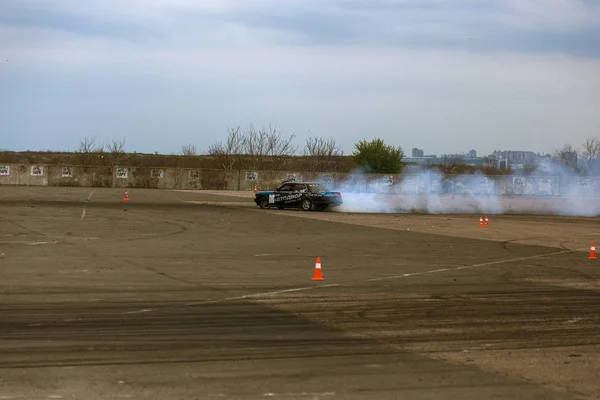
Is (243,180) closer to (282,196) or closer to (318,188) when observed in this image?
(282,196)

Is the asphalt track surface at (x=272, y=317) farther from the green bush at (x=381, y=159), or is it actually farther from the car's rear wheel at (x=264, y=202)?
the green bush at (x=381, y=159)

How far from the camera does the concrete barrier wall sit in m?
59.7

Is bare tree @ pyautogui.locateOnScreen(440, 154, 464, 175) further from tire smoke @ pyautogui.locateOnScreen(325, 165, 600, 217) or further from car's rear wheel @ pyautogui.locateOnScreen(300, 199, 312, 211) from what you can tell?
car's rear wheel @ pyautogui.locateOnScreen(300, 199, 312, 211)

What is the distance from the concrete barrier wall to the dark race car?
72.1ft

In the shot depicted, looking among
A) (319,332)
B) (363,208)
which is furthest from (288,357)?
(363,208)

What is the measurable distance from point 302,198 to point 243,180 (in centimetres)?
2978

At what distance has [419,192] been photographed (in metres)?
61.2

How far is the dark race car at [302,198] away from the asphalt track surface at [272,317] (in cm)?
1602

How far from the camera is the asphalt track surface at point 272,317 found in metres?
7.17

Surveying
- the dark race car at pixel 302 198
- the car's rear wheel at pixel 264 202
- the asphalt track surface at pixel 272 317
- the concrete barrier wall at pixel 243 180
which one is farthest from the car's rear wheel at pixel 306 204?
the concrete barrier wall at pixel 243 180

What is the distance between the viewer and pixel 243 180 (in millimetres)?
67188

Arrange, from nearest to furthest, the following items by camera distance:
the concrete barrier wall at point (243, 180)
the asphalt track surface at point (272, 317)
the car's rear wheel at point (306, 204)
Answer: the asphalt track surface at point (272, 317), the car's rear wheel at point (306, 204), the concrete barrier wall at point (243, 180)

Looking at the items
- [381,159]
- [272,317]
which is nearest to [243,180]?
[381,159]

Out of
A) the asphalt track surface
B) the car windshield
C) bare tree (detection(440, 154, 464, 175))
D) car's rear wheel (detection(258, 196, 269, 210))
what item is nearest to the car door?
car's rear wheel (detection(258, 196, 269, 210))
